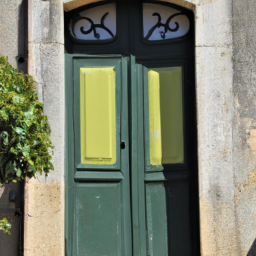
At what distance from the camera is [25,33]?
5.16 metres

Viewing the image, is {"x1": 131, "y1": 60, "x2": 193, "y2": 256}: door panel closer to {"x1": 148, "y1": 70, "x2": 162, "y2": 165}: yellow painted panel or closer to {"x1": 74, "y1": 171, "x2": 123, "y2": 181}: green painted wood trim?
{"x1": 148, "y1": 70, "x2": 162, "y2": 165}: yellow painted panel

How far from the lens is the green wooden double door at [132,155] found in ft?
16.9

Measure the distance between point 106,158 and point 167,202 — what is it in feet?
2.85

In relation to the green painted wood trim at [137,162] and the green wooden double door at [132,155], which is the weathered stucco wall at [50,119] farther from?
the green painted wood trim at [137,162]

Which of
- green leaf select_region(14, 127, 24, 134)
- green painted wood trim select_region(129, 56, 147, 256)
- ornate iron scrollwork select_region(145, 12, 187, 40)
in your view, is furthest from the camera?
ornate iron scrollwork select_region(145, 12, 187, 40)

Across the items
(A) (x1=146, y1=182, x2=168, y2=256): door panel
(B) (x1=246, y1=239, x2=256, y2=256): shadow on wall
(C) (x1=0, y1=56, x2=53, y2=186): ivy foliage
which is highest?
(C) (x1=0, y1=56, x2=53, y2=186): ivy foliage

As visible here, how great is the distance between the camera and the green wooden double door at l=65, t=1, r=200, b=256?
A: 515 centimetres

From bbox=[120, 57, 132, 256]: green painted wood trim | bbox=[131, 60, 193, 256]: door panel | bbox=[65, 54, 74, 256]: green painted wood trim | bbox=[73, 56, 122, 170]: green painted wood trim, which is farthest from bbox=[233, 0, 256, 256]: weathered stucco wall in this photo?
bbox=[65, 54, 74, 256]: green painted wood trim

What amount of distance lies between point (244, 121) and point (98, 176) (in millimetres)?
1757

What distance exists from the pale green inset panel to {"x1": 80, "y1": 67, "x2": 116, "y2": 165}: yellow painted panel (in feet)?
1.86

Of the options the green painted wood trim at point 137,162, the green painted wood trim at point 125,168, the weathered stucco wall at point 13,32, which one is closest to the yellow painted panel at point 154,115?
the green painted wood trim at point 137,162

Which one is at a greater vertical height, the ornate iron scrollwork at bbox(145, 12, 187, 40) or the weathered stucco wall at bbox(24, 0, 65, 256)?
the ornate iron scrollwork at bbox(145, 12, 187, 40)

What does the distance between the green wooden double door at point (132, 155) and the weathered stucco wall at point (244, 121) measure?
494 mm

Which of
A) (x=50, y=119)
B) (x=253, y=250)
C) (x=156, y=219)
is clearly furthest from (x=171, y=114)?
(x=253, y=250)
